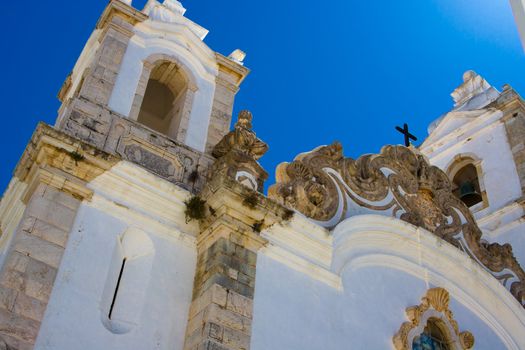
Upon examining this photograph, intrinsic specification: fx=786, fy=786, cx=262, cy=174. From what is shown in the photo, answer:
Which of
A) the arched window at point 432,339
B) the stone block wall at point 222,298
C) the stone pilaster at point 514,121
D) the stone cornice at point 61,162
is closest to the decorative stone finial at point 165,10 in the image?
the stone cornice at point 61,162

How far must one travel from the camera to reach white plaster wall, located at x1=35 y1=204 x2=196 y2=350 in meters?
7.78

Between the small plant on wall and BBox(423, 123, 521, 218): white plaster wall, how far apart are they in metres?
6.94

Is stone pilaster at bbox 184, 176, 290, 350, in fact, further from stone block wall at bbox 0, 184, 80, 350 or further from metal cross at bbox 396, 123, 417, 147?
metal cross at bbox 396, 123, 417, 147

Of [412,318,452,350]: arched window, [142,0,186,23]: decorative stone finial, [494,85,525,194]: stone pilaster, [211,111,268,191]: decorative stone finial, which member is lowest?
[412,318,452,350]: arched window

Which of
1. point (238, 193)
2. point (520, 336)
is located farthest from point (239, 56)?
point (520, 336)

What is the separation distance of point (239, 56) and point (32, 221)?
5600mm

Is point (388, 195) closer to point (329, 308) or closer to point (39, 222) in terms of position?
point (329, 308)

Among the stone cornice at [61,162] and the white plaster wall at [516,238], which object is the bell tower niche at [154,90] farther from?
the white plaster wall at [516,238]

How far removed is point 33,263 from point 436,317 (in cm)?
542

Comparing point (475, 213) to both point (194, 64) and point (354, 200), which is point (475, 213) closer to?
point (354, 200)

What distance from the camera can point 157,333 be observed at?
8.32 metres

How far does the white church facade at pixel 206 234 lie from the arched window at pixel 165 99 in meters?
0.05

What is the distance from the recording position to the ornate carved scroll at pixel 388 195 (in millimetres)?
10586

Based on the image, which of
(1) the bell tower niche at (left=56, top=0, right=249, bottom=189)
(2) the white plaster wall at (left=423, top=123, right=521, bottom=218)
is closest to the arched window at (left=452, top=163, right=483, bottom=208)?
(2) the white plaster wall at (left=423, top=123, right=521, bottom=218)
